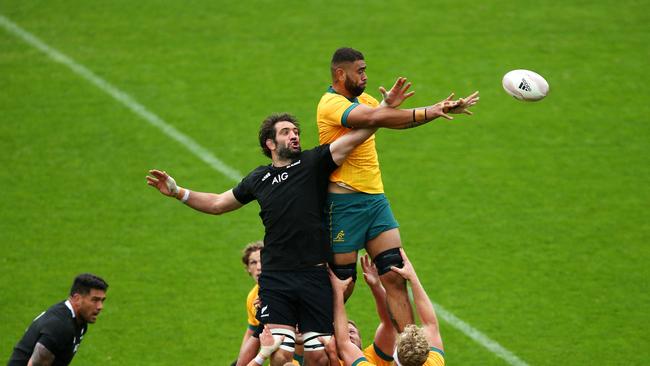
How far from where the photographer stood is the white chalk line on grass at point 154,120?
1310 cm

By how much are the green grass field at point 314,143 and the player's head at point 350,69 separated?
475 centimetres

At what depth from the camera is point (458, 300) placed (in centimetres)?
1369

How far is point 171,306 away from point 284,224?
16.8 ft

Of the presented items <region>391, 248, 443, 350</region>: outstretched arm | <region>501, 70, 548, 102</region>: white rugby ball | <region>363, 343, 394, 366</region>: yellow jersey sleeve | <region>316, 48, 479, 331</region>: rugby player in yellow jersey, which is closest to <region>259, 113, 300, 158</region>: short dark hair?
<region>316, 48, 479, 331</region>: rugby player in yellow jersey

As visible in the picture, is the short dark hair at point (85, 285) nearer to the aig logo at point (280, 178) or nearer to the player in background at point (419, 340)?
the aig logo at point (280, 178)

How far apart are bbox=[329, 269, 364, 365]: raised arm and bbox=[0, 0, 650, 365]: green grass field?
12.7ft

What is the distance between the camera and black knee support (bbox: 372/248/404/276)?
899 centimetres

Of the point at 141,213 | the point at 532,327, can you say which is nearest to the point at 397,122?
the point at 532,327

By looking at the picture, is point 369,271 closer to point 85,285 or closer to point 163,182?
point 163,182

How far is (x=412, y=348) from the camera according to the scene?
7.89 metres

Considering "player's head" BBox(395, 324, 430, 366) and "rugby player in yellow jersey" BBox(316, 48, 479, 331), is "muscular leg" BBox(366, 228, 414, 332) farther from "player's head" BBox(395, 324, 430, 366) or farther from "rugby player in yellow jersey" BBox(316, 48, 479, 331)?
"player's head" BBox(395, 324, 430, 366)

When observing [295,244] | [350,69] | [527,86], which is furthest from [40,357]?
[527,86]

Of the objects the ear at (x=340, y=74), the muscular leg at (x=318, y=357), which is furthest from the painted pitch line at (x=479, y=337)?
the ear at (x=340, y=74)

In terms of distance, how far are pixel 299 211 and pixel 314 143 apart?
7.87 m
